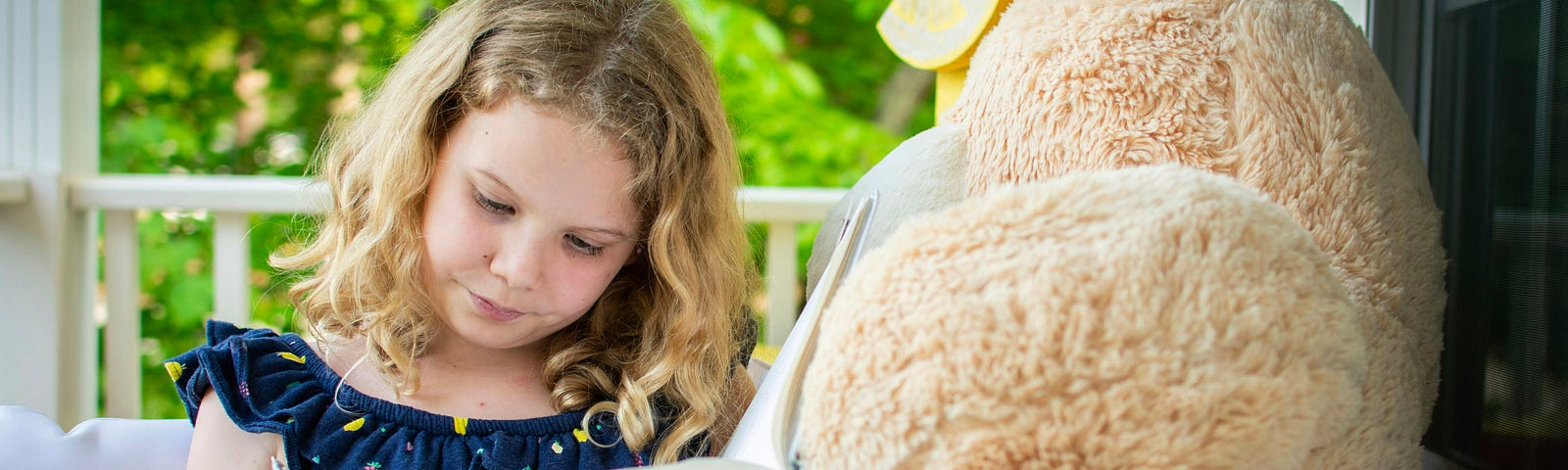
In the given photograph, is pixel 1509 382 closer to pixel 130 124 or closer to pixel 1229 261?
pixel 1229 261

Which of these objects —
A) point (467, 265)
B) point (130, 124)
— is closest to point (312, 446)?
point (467, 265)

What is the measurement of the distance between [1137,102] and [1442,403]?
478mm

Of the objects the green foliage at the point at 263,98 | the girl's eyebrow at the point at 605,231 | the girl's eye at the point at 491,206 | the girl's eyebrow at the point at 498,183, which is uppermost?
the green foliage at the point at 263,98

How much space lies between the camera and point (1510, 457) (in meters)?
0.81

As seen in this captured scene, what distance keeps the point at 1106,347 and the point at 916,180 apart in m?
0.34

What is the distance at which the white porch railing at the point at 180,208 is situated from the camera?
1538 millimetres

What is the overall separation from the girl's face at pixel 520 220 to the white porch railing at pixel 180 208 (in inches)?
27.5

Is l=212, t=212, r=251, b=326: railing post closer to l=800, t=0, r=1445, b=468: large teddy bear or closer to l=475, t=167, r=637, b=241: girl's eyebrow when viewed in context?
l=475, t=167, r=637, b=241: girl's eyebrow

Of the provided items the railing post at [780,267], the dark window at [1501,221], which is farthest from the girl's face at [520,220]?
the railing post at [780,267]

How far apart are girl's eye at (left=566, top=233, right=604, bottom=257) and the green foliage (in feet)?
6.31

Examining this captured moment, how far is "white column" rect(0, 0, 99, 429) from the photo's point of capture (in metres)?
1.47

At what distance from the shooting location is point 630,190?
2.72ft

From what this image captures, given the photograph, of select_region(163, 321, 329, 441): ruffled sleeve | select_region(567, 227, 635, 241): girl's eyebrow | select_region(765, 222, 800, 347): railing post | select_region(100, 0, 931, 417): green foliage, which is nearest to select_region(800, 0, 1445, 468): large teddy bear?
select_region(567, 227, 635, 241): girl's eyebrow

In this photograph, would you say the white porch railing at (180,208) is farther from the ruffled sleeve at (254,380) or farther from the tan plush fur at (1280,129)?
the tan plush fur at (1280,129)
